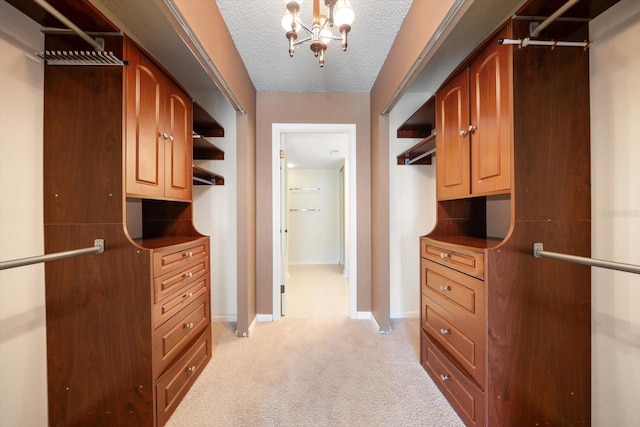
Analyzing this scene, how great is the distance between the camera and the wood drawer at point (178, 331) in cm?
127

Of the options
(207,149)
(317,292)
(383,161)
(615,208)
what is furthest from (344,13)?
(317,292)

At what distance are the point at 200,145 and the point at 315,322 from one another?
2.06 metres

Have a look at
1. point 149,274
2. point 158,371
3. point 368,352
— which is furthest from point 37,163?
point 368,352

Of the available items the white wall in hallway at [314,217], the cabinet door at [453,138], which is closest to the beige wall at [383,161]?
the cabinet door at [453,138]

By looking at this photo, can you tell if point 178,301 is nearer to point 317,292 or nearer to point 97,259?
point 97,259

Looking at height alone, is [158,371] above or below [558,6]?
below

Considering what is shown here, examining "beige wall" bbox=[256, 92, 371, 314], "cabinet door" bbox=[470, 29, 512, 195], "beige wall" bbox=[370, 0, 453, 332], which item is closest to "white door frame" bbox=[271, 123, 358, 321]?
"beige wall" bbox=[256, 92, 371, 314]

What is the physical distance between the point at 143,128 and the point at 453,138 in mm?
1784

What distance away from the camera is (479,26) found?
4.20 feet

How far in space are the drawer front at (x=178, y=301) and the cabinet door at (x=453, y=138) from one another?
1803 millimetres

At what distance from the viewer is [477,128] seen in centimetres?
134

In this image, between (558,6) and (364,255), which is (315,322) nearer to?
(364,255)

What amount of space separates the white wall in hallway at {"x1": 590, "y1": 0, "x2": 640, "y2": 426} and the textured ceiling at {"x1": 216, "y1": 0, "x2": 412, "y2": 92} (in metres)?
1.07

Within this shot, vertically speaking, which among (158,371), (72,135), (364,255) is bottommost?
(158,371)
